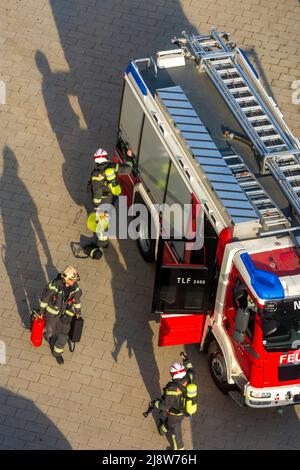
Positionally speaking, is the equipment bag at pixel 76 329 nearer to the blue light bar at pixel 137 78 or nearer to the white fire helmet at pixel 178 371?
the white fire helmet at pixel 178 371

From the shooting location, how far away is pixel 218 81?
741 inches

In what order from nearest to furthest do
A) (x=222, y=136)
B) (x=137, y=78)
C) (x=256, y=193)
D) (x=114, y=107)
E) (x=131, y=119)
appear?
(x=256, y=193) → (x=222, y=136) → (x=137, y=78) → (x=131, y=119) → (x=114, y=107)

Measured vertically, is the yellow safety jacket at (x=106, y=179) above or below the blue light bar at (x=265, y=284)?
below

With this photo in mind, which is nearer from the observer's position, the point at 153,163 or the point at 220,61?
the point at 153,163

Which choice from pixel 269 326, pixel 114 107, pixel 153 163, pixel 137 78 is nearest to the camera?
pixel 269 326

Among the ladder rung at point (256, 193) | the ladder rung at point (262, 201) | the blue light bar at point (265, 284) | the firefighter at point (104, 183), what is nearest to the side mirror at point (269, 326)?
the blue light bar at point (265, 284)

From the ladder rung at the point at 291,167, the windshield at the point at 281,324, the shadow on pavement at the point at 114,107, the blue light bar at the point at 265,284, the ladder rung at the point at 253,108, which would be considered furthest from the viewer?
the ladder rung at the point at 253,108

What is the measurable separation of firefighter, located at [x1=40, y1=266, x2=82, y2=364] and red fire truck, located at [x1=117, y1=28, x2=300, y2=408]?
1.24m

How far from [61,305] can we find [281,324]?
333cm

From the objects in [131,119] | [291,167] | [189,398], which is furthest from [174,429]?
[131,119]

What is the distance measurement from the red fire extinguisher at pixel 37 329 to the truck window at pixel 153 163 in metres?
2.57

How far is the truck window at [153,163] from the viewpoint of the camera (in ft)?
60.5

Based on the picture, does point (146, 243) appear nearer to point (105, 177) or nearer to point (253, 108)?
point (105, 177)

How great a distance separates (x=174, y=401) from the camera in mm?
16703
